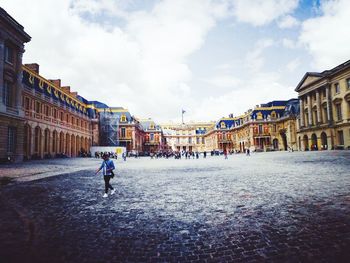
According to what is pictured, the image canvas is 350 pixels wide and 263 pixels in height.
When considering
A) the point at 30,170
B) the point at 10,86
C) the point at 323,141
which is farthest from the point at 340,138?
the point at 10,86

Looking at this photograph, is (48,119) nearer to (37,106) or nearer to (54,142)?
(37,106)

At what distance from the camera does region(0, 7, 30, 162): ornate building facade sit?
21.9 meters

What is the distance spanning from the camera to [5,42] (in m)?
23.2

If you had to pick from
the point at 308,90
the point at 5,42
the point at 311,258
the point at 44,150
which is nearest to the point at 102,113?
the point at 44,150

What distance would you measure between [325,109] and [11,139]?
50.0 metres

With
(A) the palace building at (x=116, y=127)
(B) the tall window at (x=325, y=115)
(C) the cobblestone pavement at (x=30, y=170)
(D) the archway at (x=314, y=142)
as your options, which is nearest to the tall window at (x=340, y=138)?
(B) the tall window at (x=325, y=115)

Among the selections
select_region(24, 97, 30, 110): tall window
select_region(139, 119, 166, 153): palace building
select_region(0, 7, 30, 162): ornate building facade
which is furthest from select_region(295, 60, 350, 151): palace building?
select_region(139, 119, 166, 153): palace building

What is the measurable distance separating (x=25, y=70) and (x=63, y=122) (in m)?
12.2

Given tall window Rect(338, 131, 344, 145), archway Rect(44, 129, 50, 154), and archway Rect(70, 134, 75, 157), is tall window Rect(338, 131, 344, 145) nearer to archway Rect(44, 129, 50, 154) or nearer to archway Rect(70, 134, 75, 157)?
archway Rect(44, 129, 50, 154)

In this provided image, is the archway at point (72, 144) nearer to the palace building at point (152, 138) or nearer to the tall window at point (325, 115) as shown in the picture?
the palace building at point (152, 138)

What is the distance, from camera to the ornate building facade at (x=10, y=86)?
21938mm

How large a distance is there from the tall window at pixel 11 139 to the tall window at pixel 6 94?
260 cm

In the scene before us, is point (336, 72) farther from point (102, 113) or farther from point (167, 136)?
point (167, 136)

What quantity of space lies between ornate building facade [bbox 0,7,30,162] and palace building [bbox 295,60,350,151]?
4537cm
